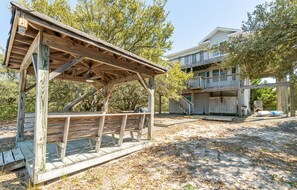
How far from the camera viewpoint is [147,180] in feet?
11.0

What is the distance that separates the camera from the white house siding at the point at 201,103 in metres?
17.1

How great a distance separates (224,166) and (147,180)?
6.88 feet

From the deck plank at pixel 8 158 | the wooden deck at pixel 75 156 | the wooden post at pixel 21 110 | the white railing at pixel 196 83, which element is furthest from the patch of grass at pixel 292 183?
the white railing at pixel 196 83

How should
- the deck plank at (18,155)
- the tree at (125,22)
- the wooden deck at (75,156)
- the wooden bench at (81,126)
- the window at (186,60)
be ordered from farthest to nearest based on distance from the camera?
the window at (186,60)
the tree at (125,22)
the deck plank at (18,155)
the wooden bench at (81,126)
the wooden deck at (75,156)

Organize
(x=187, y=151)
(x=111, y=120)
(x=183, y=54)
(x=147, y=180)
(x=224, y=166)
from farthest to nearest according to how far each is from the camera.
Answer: (x=183, y=54) → (x=187, y=151) → (x=111, y=120) → (x=224, y=166) → (x=147, y=180)

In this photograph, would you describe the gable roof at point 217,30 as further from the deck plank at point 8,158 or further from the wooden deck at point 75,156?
the deck plank at point 8,158

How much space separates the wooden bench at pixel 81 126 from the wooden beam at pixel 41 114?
184 mm

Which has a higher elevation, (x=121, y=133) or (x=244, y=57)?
(x=244, y=57)

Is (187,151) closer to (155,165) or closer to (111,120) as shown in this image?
(155,165)

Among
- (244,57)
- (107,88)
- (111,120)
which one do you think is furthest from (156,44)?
(111,120)

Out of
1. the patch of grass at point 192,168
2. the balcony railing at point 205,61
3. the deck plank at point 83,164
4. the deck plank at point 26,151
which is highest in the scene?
the balcony railing at point 205,61

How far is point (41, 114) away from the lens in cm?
316

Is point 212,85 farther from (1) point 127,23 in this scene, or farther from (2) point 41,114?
(2) point 41,114

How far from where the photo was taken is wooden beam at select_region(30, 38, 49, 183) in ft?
10.1
